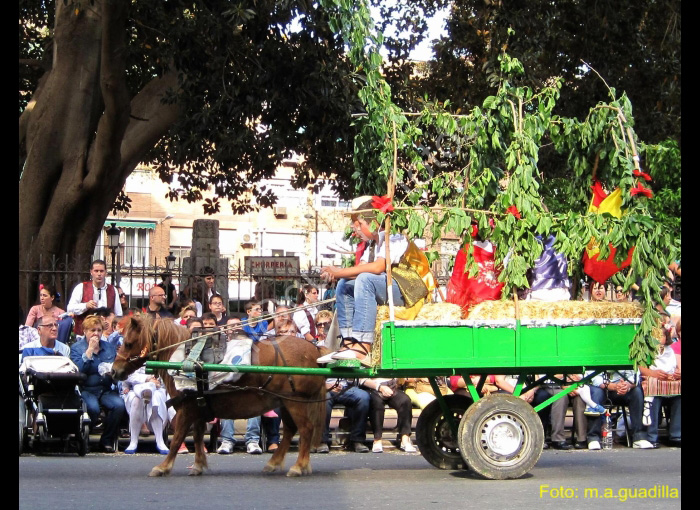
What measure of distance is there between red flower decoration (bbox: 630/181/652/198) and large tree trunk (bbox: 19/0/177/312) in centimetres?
1164

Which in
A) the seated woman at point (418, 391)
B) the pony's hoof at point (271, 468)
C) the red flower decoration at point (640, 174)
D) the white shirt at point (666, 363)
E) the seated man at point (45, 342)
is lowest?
the pony's hoof at point (271, 468)

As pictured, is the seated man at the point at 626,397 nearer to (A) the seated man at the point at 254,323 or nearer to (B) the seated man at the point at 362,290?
(A) the seated man at the point at 254,323

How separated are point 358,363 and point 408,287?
2.83 ft

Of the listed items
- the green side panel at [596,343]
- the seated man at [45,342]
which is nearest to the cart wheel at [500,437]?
the green side panel at [596,343]

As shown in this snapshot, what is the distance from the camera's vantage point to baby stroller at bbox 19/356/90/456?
484 inches

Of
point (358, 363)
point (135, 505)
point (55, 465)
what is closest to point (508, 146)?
point (358, 363)

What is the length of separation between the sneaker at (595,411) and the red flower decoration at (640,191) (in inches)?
183

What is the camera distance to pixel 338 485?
9.90 metres

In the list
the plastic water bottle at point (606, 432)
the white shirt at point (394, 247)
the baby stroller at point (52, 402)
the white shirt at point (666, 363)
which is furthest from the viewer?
the white shirt at point (666, 363)

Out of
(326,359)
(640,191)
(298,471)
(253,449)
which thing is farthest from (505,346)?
(253,449)

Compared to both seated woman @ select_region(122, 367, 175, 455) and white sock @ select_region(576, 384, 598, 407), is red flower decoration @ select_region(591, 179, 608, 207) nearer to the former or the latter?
white sock @ select_region(576, 384, 598, 407)

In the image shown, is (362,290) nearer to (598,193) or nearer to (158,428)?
(598,193)

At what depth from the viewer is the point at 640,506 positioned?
339 inches

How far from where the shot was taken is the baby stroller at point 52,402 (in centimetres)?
1228
